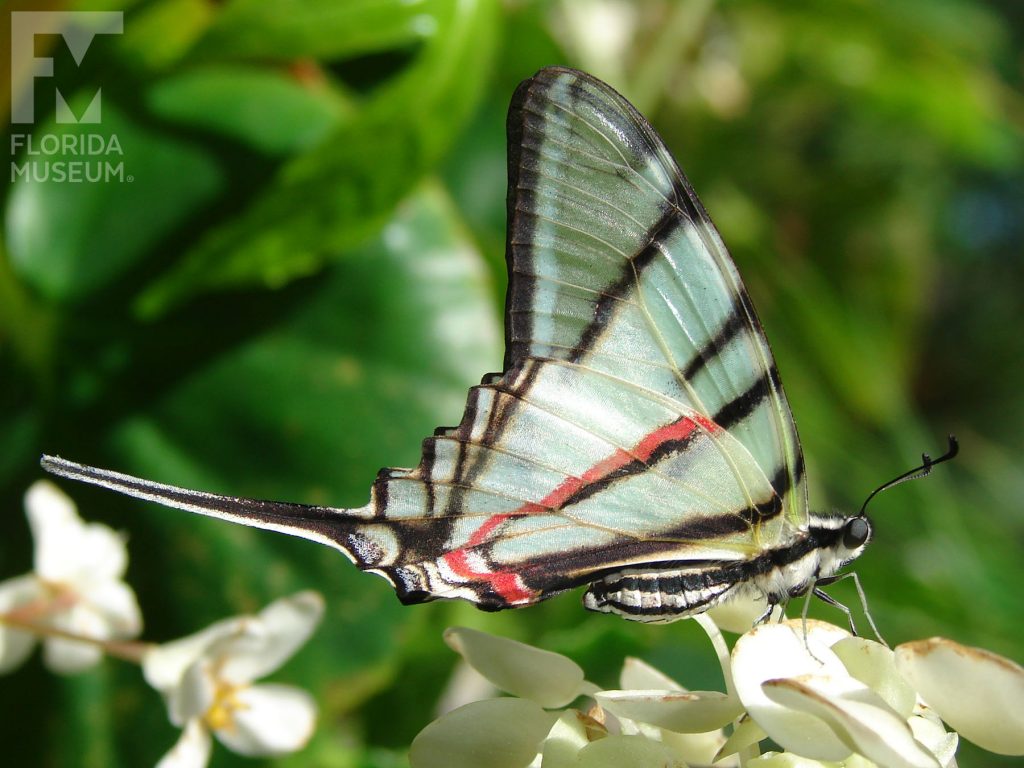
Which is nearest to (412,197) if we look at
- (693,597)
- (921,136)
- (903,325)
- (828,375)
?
(693,597)

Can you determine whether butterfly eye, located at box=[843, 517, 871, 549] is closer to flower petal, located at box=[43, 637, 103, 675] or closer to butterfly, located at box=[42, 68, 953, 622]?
Answer: butterfly, located at box=[42, 68, 953, 622]

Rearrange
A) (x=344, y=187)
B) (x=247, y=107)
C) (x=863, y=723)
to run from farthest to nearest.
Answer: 1. (x=247, y=107)
2. (x=344, y=187)
3. (x=863, y=723)

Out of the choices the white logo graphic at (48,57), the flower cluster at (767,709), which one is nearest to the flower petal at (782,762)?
the flower cluster at (767,709)

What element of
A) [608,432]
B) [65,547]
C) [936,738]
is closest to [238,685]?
[65,547]

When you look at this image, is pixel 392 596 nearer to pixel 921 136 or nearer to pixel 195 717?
pixel 195 717

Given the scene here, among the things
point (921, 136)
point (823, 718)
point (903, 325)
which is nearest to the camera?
point (823, 718)

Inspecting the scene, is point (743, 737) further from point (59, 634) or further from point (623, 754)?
point (59, 634)
